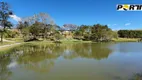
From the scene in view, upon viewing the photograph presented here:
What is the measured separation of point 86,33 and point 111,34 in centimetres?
919

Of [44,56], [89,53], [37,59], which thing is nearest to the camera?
[37,59]

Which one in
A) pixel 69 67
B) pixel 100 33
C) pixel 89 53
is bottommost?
pixel 89 53

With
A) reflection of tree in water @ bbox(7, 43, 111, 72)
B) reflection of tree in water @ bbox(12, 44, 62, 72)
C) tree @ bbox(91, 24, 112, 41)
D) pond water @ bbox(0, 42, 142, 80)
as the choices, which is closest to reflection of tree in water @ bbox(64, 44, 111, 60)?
reflection of tree in water @ bbox(7, 43, 111, 72)

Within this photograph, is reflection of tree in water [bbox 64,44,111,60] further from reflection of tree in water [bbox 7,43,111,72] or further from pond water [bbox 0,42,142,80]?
pond water [bbox 0,42,142,80]

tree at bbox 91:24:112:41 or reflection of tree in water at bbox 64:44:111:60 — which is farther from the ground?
tree at bbox 91:24:112:41

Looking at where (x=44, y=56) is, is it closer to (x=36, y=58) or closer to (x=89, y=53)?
(x=36, y=58)

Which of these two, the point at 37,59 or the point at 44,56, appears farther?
the point at 44,56

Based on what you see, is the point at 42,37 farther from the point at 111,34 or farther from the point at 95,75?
the point at 95,75

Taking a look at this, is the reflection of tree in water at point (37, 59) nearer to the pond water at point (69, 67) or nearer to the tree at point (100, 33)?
the pond water at point (69, 67)

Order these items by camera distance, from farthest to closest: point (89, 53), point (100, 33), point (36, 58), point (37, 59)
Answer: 1. point (100, 33)
2. point (89, 53)
3. point (36, 58)
4. point (37, 59)

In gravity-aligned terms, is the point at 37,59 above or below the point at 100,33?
below

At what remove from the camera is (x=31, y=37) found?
58406 mm

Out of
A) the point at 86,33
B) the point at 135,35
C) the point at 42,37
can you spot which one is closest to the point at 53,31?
the point at 42,37

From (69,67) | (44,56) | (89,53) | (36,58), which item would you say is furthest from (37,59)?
(89,53)
